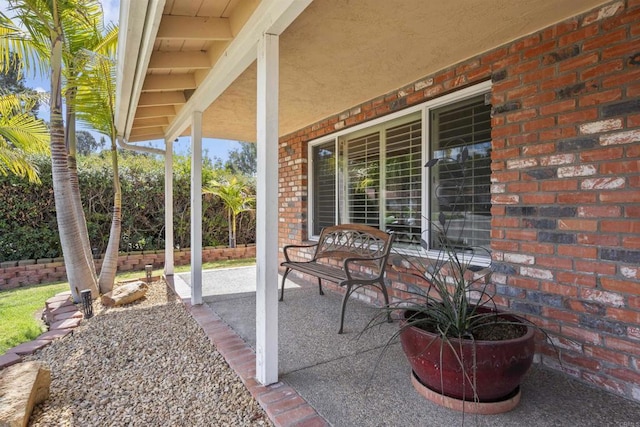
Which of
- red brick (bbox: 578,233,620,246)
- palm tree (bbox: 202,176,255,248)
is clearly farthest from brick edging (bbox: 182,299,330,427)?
palm tree (bbox: 202,176,255,248)

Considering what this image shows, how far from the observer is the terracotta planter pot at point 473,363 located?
1.56 m

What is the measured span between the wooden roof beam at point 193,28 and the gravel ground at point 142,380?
2.26m

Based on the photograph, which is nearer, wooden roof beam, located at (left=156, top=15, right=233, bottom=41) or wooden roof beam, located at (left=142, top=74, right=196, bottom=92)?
wooden roof beam, located at (left=156, top=15, right=233, bottom=41)

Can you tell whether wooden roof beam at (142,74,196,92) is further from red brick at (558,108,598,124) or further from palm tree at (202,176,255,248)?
palm tree at (202,176,255,248)

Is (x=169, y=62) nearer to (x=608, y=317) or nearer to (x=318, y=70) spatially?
(x=318, y=70)

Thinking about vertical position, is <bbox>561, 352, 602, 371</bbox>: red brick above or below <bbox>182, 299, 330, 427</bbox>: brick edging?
above

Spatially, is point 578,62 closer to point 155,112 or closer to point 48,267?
point 155,112

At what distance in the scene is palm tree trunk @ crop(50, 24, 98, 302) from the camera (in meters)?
3.75

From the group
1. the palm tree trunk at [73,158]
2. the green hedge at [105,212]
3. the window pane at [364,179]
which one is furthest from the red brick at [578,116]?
the green hedge at [105,212]

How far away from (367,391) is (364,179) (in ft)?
8.34

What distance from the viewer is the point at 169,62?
2.62 metres

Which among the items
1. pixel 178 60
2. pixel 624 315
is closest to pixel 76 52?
pixel 178 60

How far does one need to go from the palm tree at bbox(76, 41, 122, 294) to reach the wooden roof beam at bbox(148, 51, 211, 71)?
5.12 ft

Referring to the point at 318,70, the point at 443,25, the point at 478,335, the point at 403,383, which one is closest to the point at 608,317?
the point at 478,335
